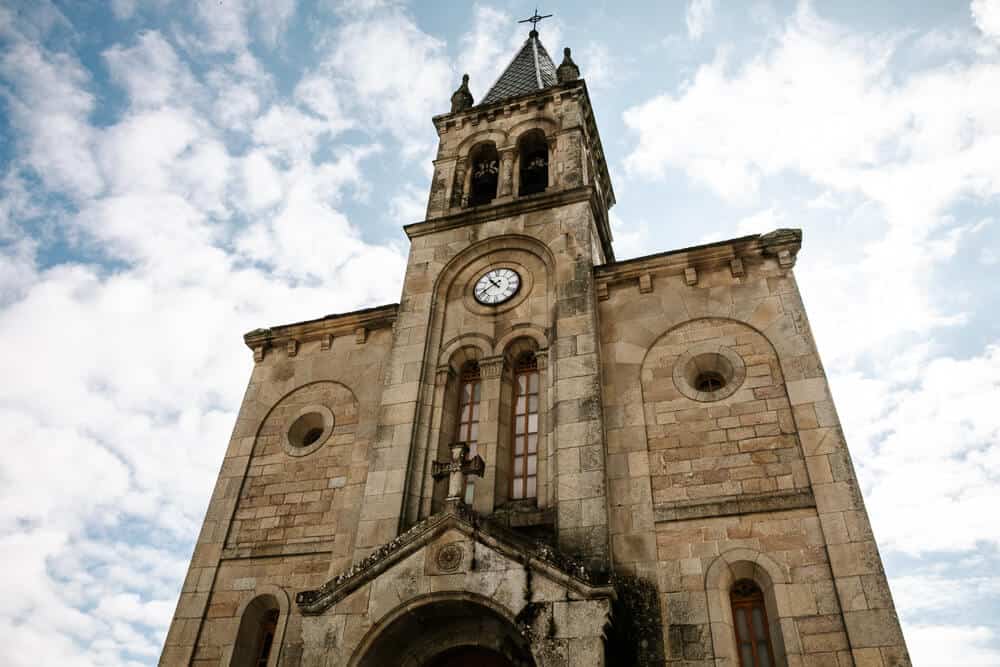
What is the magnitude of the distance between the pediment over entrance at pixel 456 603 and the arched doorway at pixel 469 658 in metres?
0.02

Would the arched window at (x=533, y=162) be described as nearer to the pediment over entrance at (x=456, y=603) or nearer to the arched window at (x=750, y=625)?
the pediment over entrance at (x=456, y=603)

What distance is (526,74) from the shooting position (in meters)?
24.1

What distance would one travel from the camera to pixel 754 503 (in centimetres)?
1148

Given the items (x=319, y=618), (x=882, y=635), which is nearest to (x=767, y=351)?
(x=882, y=635)

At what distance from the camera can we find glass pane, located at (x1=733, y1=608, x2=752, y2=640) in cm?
1076

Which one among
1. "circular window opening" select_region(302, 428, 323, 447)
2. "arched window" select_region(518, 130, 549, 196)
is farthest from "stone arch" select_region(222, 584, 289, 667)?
"arched window" select_region(518, 130, 549, 196)

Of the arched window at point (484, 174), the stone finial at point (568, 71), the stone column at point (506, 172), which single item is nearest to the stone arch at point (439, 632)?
the stone column at point (506, 172)

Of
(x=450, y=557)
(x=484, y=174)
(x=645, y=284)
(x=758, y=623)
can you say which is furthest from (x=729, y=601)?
(x=484, y=174)

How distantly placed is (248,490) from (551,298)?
763 centimetres

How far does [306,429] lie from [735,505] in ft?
30.8

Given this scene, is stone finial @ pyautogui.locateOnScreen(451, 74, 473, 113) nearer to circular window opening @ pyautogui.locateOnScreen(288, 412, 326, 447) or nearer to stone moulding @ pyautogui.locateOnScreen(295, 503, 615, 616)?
circular window opening @ pyautogui.locateOnScreen(288, 412, 326, 447)

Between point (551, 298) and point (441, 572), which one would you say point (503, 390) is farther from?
point (441, 572)

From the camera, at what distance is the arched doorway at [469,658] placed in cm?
1150

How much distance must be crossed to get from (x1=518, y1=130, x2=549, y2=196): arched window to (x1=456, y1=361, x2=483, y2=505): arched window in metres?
5.84
